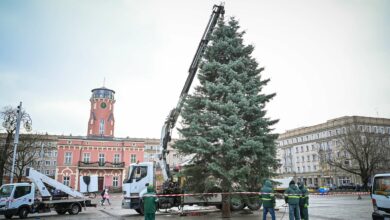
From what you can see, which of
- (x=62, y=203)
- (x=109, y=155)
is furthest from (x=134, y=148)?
(x=62, y=203)

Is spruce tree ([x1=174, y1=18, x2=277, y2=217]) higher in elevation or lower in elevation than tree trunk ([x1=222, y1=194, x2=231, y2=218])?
higher

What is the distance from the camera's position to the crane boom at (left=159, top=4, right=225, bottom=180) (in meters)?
17.8

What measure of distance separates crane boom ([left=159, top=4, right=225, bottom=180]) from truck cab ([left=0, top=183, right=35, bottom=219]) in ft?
27.9

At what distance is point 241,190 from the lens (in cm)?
1429

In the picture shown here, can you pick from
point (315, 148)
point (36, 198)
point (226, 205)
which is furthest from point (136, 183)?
point (315, 148)

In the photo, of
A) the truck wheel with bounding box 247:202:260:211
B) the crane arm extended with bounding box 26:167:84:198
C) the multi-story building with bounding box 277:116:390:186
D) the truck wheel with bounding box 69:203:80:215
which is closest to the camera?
the truck wheel with bounding box 247:202:260:211

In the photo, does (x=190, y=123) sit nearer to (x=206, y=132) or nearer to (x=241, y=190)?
(x=206, y=132)

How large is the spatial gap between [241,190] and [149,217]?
5.83 meters

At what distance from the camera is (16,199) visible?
17500 millimetres

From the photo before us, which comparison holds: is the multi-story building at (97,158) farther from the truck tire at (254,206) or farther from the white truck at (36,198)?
the truck tire at (254,206)

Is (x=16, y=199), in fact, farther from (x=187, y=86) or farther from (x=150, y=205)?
(x=187, y=86)

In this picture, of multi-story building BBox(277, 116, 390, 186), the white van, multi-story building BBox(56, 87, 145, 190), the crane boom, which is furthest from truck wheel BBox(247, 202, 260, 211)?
multi-story building BBox(277, 116, 390, 186)

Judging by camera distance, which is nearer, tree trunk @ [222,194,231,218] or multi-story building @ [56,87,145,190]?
tree trunk @ [222,194,231,218]

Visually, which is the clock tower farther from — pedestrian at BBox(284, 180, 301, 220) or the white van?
the white van
